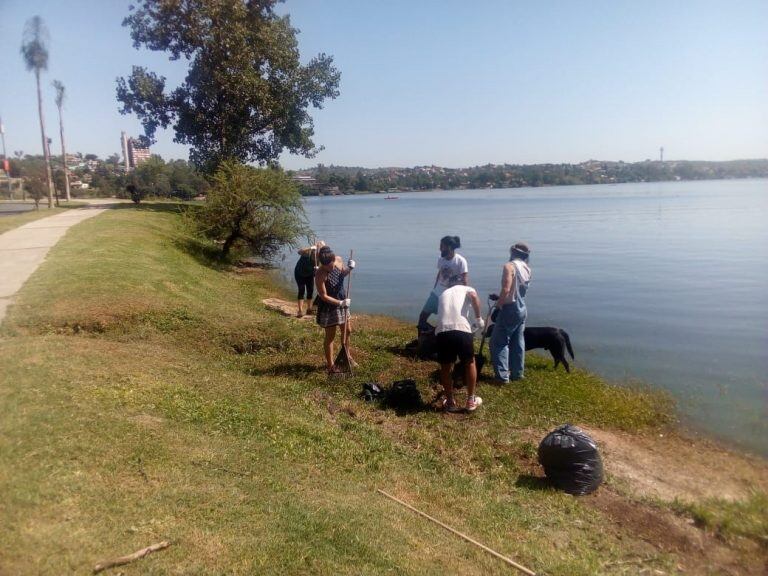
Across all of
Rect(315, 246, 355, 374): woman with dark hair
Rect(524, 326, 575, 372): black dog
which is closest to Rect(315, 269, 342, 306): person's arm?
Rect(315, 246, 355, 374): woman with dark hair

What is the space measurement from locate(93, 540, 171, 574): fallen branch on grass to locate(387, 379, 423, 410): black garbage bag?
432 cm

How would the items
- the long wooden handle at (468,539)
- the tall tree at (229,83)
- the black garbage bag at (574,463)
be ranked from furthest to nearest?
the tall tree at (229,83) → the black garbage bag at (574,463) → the long wooden handle at (468,539)

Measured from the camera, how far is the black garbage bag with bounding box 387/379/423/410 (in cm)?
778

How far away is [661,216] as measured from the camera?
164 feet

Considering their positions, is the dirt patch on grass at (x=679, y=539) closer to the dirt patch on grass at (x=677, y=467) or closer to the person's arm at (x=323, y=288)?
the dirt patch on grass at (x=677, y=467)

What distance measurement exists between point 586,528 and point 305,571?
2.54 metres

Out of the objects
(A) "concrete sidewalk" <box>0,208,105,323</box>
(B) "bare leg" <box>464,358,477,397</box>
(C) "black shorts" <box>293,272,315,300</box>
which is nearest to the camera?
(B) "bare leg" <box>464,358,477,397</box>

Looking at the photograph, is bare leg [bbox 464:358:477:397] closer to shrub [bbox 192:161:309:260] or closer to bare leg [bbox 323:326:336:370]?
bare leg [bbox 323:326:336:370]

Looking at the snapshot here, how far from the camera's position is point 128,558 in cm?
355

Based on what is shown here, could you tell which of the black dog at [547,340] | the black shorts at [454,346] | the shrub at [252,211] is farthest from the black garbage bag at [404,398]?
the shrub at [252,211]

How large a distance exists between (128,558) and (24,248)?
47.8ft

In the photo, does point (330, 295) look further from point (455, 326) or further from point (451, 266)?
point (455, 326)

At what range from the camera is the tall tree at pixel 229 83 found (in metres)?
30.7

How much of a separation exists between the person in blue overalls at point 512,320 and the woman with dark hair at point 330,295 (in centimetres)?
218
